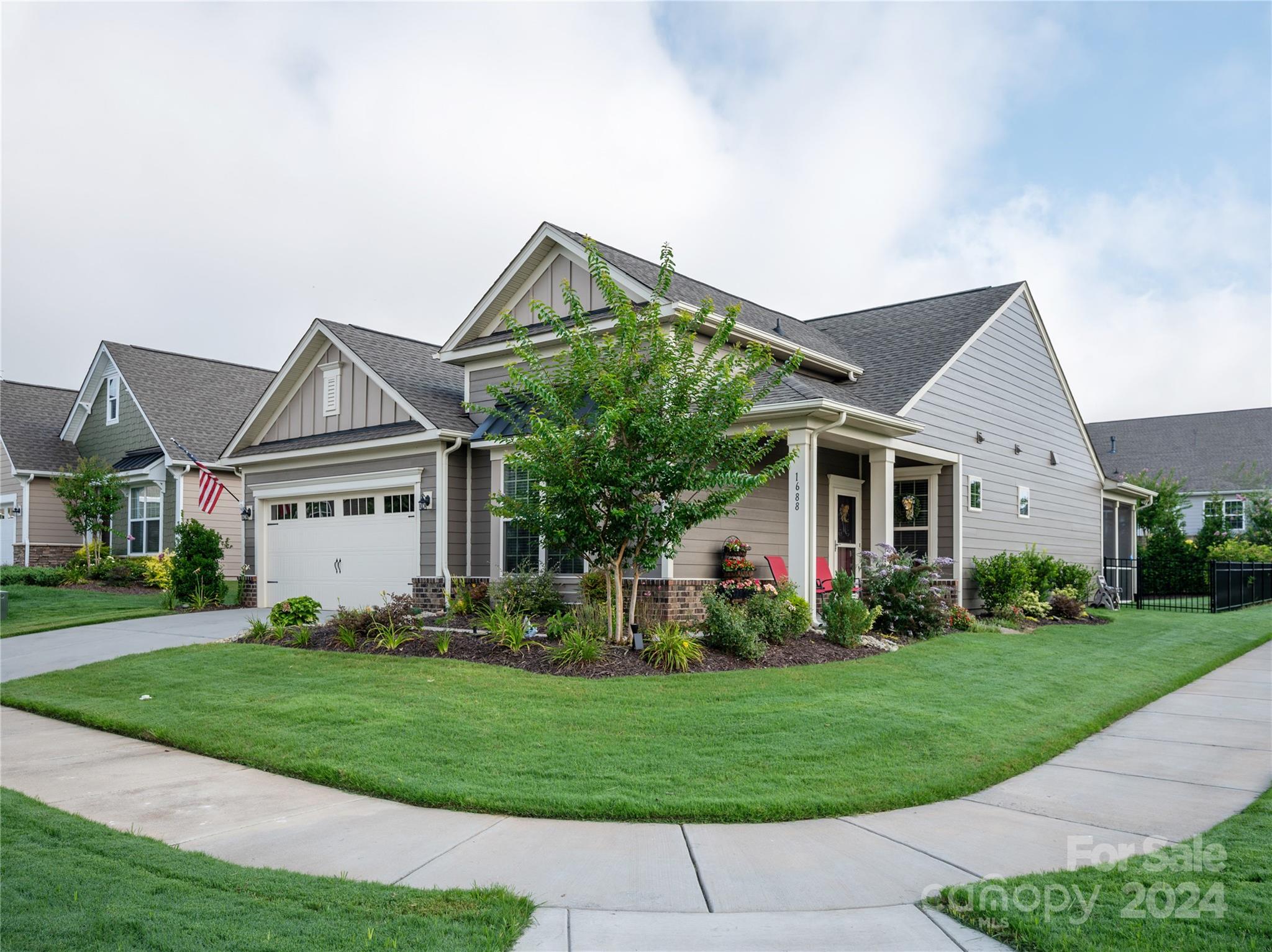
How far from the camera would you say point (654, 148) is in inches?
550

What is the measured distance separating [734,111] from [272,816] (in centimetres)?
1301

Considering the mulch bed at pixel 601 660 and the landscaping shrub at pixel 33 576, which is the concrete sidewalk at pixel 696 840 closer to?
the mulch bed at pixel 601 660

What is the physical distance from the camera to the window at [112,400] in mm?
24703

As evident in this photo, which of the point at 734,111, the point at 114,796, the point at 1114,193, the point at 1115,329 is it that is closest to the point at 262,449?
the point at 734,111

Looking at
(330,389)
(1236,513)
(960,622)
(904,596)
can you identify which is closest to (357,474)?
(330,389)

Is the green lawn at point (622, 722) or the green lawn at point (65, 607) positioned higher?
the green lawn at point (622, 722)

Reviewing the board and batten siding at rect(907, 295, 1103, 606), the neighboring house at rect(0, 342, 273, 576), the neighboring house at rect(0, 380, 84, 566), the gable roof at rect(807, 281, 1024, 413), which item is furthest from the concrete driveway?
the neighboring house at rect(0, 380, 84, 566)

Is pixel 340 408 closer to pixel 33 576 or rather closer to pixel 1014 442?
pixel 33 576

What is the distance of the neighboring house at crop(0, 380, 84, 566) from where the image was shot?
81.3 feet

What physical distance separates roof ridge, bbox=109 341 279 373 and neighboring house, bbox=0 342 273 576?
2.2 inches

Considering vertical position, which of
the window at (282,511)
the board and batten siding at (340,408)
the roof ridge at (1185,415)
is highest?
the roof ridge at (1185,415)

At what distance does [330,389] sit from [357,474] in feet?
6.53

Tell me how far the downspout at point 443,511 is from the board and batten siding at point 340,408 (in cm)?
124

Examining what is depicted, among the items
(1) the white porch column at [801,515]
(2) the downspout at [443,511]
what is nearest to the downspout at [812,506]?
(1) the white porch column at [801,515]
